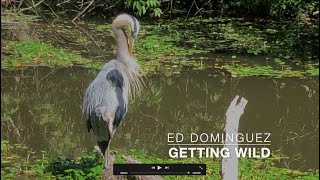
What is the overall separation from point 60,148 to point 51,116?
0.16m

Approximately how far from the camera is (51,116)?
3.20 meters

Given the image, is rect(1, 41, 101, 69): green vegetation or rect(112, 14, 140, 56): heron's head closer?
rect(112, 14, 140, 56): heron's head

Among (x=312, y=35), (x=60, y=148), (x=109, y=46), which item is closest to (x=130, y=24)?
(x=109, y=46)

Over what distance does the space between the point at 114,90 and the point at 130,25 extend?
29 centimetres

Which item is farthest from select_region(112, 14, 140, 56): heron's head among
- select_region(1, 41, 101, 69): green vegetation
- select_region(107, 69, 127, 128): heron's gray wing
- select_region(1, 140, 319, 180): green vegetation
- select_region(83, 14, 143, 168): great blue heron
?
select_region(1, 140, 319, 180): green vegetation

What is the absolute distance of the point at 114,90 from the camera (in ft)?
9.99

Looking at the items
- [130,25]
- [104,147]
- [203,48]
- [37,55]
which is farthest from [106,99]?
[203,48]

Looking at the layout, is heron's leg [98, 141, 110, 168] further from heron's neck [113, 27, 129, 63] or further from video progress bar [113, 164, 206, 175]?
heron's neck [113, 27, 129, 63]

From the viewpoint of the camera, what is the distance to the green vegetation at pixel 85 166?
3.06m

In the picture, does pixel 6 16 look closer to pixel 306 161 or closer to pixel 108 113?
pixel 108 113

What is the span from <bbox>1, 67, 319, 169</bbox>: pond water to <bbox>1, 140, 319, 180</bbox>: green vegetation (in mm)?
37

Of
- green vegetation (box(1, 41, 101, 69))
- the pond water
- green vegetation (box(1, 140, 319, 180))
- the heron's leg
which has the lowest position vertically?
green vegetation (box(1, 140, 319, 180))

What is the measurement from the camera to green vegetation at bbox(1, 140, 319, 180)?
3057 mm

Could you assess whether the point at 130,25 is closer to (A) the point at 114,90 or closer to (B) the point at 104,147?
(A) the point at 114,90
